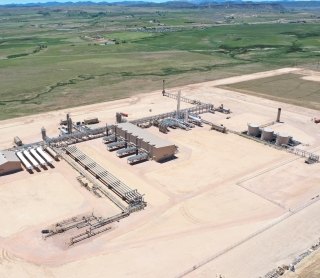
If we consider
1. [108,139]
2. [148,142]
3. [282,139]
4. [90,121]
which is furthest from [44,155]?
[282,139]

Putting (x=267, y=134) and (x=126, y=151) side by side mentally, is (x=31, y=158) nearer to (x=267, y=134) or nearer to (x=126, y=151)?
(x=126, y=151)

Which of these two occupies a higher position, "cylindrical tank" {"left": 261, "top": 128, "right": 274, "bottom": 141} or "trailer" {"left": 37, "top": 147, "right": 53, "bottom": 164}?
"cylindrical tank" {"left": 261, "top": 128, "right": 274, "bottom": 141}

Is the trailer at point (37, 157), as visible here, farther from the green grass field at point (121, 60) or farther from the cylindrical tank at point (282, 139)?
the cylindrical tank at point (282, 139)

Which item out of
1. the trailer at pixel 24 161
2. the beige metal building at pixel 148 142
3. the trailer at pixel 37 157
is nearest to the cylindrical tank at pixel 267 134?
the beige metal building at pixel 148 142

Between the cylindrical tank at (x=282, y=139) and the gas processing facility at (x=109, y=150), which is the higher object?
the cylindrical tank at (x=282, y=139)

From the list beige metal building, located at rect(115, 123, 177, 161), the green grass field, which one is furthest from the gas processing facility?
the green grass field

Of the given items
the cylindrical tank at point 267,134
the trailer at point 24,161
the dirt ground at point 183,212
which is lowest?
the dirt ground at point 183,212

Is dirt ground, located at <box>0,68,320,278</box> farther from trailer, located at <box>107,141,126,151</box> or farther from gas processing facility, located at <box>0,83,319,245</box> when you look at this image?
trailer, located at <box>107,141,126,151</box>

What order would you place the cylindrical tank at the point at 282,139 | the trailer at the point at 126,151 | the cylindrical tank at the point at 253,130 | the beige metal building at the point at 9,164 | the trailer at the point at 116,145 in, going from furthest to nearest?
the cylindrical tank at the point at 253,130
the cylindrical tank at the point at 282,139
the trailer at the point at 116,145
the trailer at the point at 126,151
the beige metal building at the point at 9,164
